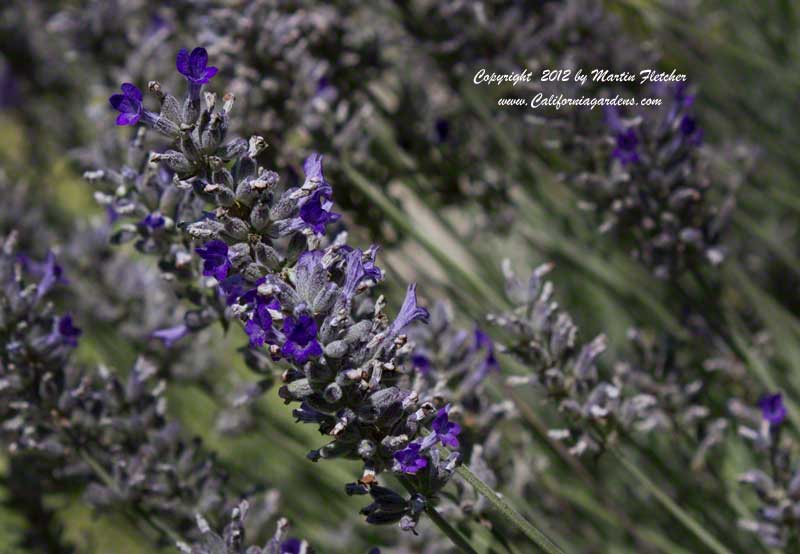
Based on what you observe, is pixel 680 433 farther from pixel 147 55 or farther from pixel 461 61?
pixel 147 55

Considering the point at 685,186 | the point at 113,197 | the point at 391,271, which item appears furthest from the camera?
the point at 391,271

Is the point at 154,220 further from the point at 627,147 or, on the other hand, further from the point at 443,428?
the point at 627,147

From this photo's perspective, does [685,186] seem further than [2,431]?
No

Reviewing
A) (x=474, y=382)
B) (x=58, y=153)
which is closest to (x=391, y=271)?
(x=474, y=382)

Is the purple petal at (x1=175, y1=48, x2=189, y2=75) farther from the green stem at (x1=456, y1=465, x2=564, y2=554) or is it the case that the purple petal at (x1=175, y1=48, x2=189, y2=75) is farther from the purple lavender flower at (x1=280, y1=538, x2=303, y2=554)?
the purple lavender flower at (x1=280, y1=538, x2=303, y2=554)

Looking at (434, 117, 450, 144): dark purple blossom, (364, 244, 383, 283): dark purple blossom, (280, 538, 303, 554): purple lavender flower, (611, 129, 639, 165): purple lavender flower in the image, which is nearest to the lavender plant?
(364, 244, 383, 283): dark purple blossom

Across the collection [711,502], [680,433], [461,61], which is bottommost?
[711,502]

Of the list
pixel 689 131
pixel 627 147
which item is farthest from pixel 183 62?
pixel 689 131
